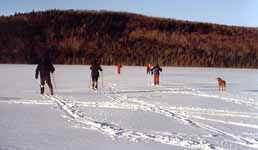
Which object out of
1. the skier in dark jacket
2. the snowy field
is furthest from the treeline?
the snowy field

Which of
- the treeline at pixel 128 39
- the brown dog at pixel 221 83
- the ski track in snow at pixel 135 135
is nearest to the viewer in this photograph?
the ski track in snow at pixel 135 135

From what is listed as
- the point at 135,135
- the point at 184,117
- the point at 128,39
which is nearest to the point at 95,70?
the point at 184,117

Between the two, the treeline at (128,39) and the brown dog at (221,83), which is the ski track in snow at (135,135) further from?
the treeline at (128,39)

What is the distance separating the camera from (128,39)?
192 ft

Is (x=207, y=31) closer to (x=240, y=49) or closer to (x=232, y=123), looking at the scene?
(x=240, y=49)

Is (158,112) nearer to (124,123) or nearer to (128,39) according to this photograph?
(124,123)

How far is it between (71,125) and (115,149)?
7.24 ft

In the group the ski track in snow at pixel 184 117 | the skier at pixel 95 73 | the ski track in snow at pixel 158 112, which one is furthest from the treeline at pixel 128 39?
the ski track in snow at pixel 184 117

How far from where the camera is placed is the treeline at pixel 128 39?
152ft

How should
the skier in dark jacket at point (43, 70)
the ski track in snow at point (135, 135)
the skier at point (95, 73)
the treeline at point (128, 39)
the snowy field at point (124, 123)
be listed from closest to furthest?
the snowy field at point (124, 123) → the ski track in snow at point (135, 135) → the skier in dark jacket at point (43, 70) → the skier at point (95, 73) → the treeline at point (128, 39)

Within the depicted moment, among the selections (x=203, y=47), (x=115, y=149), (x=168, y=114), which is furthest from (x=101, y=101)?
(x=203, y=47)

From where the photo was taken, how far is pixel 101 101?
1428 centimetres

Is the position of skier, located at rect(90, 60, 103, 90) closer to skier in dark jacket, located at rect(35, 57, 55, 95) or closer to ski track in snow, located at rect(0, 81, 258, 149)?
skier in dark jacket, located at rect(35, 57, 55, 95)

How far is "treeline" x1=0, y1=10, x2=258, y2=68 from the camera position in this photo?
46469mm
